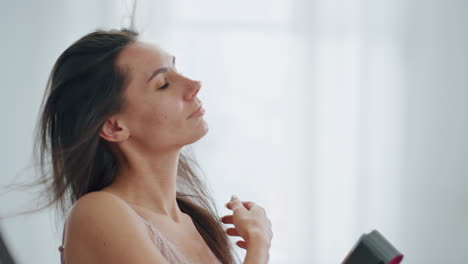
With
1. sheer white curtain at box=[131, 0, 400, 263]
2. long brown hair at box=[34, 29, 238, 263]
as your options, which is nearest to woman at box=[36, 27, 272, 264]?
long brown hair at box=[34, 29, 238, 263]

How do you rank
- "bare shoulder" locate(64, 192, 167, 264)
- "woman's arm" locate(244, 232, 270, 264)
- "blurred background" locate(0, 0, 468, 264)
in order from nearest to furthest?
"bare shoulder" locate(64, 192, 167, 264), "woman's arm" locate(244, 232, 270, 264), "blurred background" locate(0, 0, 468, 264)

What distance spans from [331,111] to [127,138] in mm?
2029

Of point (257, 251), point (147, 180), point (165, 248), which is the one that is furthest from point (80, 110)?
point (257, 251)

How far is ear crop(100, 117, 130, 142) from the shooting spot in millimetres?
963

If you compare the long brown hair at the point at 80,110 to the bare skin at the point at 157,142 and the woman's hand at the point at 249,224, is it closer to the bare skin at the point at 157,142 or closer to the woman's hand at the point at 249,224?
the bare skin at the point at 157,142

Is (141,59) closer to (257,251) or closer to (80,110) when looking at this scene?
(80,110)

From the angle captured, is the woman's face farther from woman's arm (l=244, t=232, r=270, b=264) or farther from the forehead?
woman's arm (l=244, t=232, r=270, b=264)

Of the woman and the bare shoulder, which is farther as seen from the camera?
the woman

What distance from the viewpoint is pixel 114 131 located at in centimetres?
97

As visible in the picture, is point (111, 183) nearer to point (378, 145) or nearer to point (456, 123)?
point (378, 145)

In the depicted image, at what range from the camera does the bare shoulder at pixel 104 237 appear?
2.64 feet

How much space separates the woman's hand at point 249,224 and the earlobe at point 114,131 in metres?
0.27

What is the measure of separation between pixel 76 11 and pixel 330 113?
1483 millimetres

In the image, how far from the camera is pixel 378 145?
290 cm
